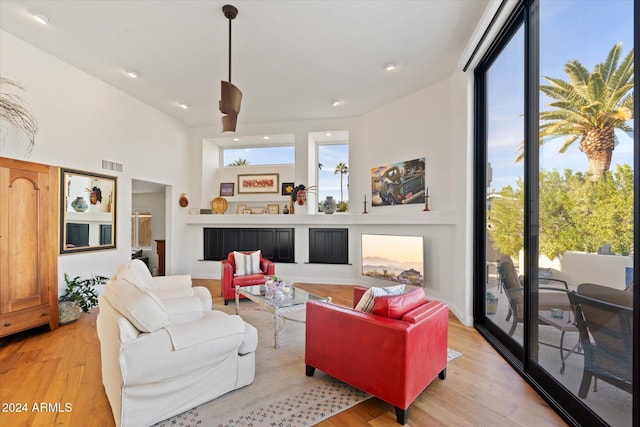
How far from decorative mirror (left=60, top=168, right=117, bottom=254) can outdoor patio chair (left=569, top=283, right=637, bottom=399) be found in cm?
555

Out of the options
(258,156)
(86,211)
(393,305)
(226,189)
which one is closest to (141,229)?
(226,189)

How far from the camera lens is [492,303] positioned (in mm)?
3244

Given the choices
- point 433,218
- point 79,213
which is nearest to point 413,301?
point 433,218

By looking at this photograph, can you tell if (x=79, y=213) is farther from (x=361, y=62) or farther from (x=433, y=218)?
(x=433, y=218)

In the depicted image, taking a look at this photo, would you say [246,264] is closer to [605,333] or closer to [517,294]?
[517,294]

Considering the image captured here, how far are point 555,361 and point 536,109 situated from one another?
6.68ft

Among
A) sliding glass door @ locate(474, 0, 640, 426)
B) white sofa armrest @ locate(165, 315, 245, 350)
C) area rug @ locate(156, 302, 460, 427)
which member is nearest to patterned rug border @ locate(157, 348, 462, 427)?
area rug @ locate(156, 302, 460, 427)

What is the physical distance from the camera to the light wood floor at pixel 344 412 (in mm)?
1884

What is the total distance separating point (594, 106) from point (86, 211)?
18.7ft

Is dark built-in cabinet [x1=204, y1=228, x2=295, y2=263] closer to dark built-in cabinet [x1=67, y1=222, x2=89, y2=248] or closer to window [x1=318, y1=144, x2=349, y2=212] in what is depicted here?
window [x1=318, y1=144, x2=349, y2=212]

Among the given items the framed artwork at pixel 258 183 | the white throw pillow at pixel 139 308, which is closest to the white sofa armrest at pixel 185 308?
the white throw pillow at pixel 139 308

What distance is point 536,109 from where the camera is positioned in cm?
237

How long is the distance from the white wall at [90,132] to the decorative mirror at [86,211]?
0.35 feet

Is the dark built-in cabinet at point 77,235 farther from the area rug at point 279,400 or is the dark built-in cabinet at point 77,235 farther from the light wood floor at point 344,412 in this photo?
the area rug at point 279,400
